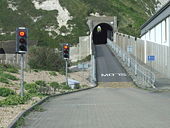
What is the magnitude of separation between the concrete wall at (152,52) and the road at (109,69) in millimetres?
2980

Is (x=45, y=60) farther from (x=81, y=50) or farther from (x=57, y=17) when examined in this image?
(x=57, y=17)

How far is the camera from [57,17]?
3610 inches

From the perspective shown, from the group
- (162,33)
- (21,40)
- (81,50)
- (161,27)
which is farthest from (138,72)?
(81,50)

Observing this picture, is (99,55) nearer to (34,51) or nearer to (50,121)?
(34,51)

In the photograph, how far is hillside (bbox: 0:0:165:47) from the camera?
84.7m

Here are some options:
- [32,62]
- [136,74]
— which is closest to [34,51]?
[32,62]

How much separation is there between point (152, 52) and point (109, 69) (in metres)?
6.82

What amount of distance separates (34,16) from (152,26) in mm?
36235

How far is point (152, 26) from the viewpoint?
65.2 metres

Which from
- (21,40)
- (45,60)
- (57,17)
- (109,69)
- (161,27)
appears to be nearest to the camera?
(21,40)

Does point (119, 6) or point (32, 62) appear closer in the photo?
point (32, 62)

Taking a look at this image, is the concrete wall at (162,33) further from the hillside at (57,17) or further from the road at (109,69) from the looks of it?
the hillside at (57,17)

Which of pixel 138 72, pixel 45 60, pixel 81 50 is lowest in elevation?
pixel 138 72

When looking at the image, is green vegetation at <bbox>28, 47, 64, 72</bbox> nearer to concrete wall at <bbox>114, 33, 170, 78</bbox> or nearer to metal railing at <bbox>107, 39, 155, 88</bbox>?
metal railing at <bbox>107, 39, 155, 88</bbox>
